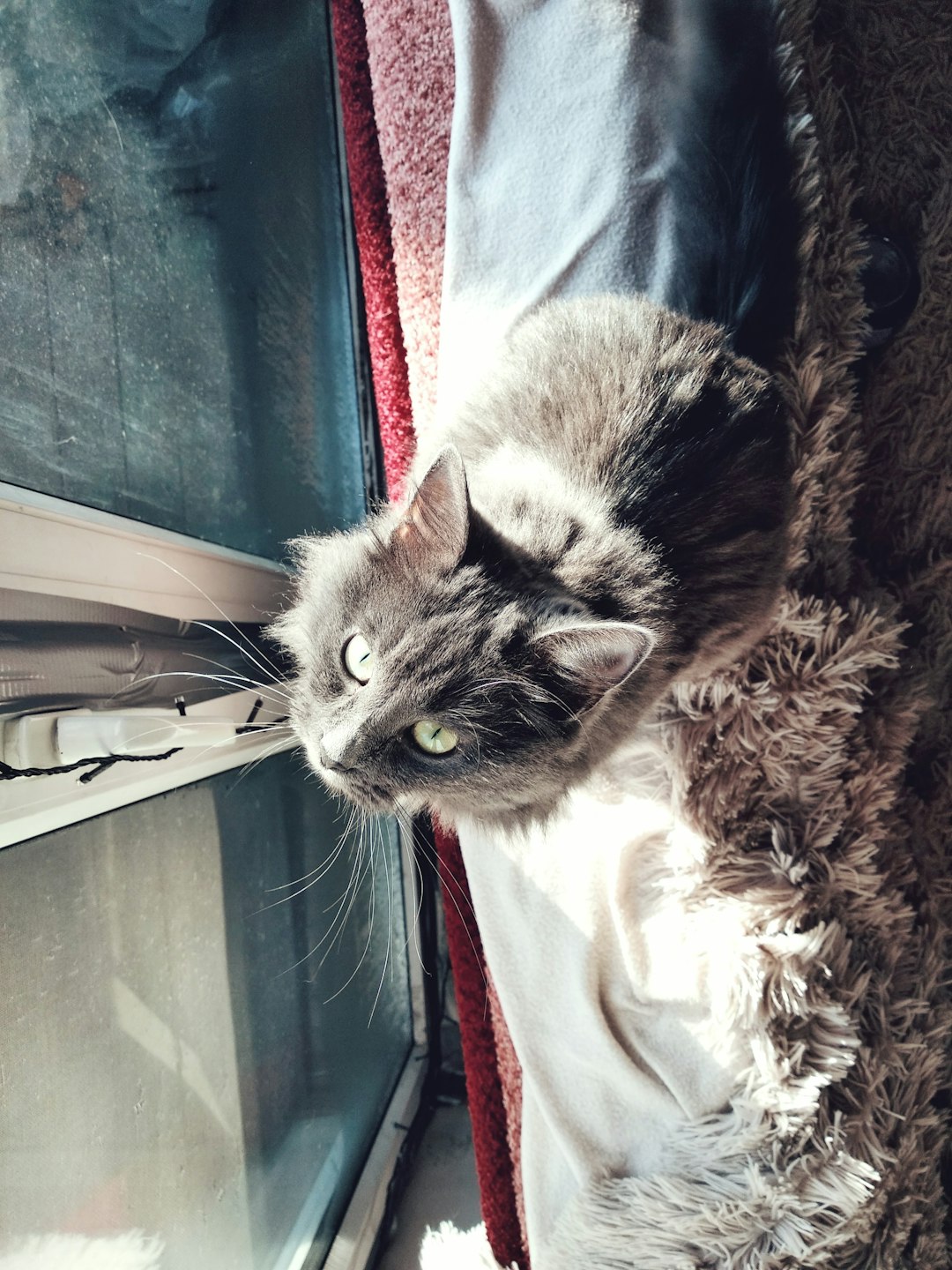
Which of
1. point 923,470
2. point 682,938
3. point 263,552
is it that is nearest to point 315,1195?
point 682,938

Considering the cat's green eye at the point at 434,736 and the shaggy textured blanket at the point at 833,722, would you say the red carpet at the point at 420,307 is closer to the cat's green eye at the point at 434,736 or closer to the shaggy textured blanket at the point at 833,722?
the shaggy textured blanket at the point at 833,722

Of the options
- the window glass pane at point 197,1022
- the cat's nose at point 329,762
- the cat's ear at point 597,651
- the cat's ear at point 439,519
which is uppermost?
the cat's ear at point 439,519

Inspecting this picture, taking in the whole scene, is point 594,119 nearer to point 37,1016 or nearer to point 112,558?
point 112,558

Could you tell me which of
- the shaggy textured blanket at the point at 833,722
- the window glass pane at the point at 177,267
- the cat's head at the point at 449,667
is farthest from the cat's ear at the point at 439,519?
the shaggy textured blanket at the point at 833,722

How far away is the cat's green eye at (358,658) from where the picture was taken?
0.85 m

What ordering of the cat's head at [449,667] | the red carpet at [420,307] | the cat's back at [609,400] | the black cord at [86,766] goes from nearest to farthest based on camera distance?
the black cord at [86,766] < the cat's head at [449,667] < the cat's back at [609,400] < the red carpet at [420,307]

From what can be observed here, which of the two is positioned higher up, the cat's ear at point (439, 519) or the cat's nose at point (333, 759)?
the cat's ear at point (439, 519)

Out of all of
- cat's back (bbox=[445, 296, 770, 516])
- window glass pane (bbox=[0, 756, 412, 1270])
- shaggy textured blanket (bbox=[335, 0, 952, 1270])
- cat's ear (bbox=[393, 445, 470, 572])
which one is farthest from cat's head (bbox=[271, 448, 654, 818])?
shaggy textured blanket (bbox=[335, 0, 952, 1270])

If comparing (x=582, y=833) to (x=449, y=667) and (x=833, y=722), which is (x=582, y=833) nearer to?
(x=833, y=722)

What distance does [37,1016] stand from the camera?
2.36 ft

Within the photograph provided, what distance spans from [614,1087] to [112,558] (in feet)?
3.33

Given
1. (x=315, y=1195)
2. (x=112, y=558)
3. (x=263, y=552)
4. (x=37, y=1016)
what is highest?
(x=263, y=552)

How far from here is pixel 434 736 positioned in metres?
0.83

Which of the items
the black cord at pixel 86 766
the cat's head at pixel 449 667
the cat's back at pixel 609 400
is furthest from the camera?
the cat's back at pixel 609 400
